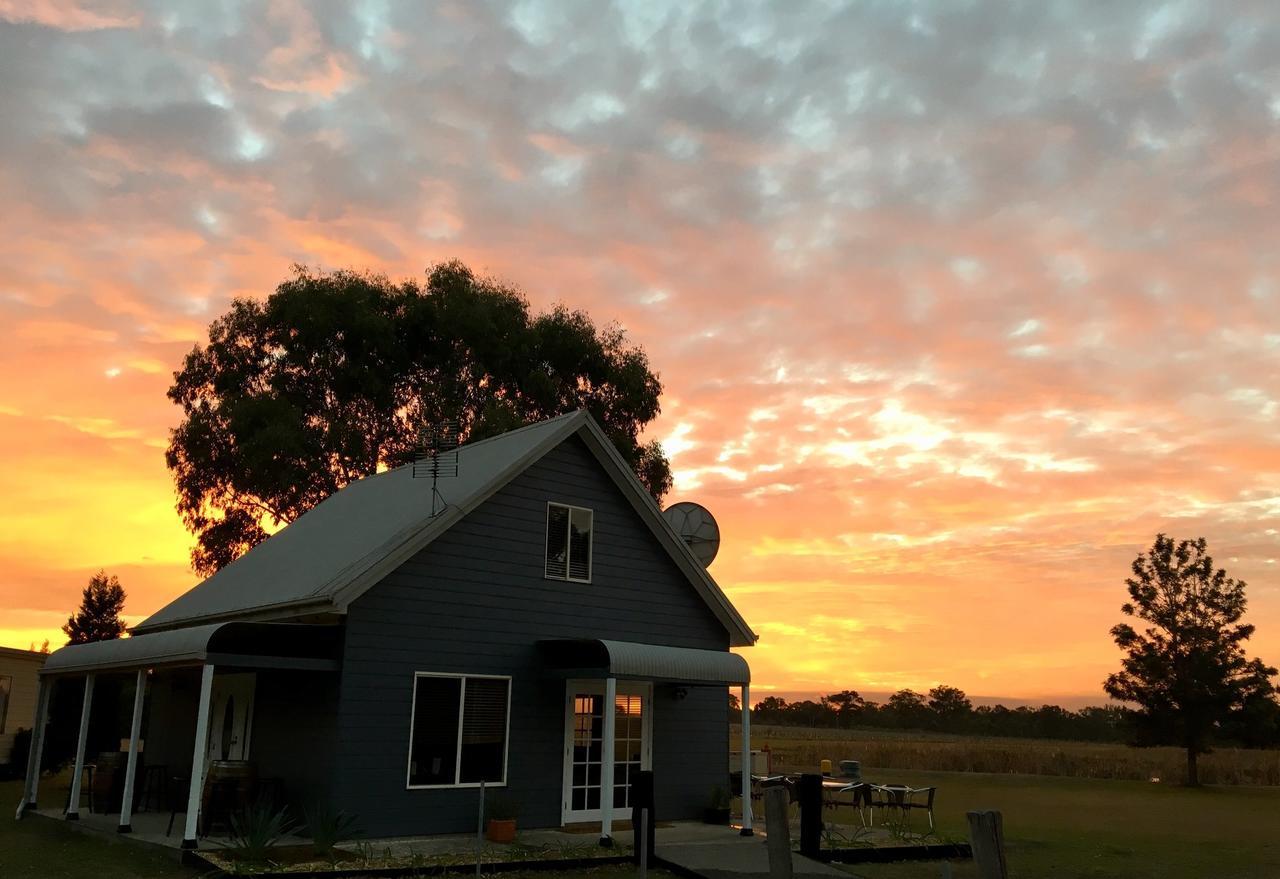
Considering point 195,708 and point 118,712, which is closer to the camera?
point 195,708

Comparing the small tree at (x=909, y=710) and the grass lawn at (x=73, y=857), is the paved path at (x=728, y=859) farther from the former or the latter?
the small tree at (x=909, y=710)

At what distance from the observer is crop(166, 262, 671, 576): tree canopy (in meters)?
32.8

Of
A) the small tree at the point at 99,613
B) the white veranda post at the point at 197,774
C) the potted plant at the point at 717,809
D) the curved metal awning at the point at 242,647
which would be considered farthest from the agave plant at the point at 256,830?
the small tree at the point at 99,613

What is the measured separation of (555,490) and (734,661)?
12.9 feet

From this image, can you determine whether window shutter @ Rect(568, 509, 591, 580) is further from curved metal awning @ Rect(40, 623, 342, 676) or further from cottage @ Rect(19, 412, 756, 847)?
curved metal awning @ Rect(40, 623, 342, 676)

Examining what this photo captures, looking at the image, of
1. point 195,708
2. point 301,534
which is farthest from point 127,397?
point 195,708

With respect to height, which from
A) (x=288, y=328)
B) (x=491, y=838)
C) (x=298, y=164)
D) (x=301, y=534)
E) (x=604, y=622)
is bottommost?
(x=491, y=838)

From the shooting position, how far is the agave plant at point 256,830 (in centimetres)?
1227

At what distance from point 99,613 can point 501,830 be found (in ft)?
92.2

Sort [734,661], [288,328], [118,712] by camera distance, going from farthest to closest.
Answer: [288,328], [118,712], [734,661]

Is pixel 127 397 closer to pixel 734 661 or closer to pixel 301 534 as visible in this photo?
pixel 301 534

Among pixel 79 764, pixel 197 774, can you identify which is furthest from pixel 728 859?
pixel 79 764

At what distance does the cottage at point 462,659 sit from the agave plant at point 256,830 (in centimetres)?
42

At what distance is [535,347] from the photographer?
3638 cm
